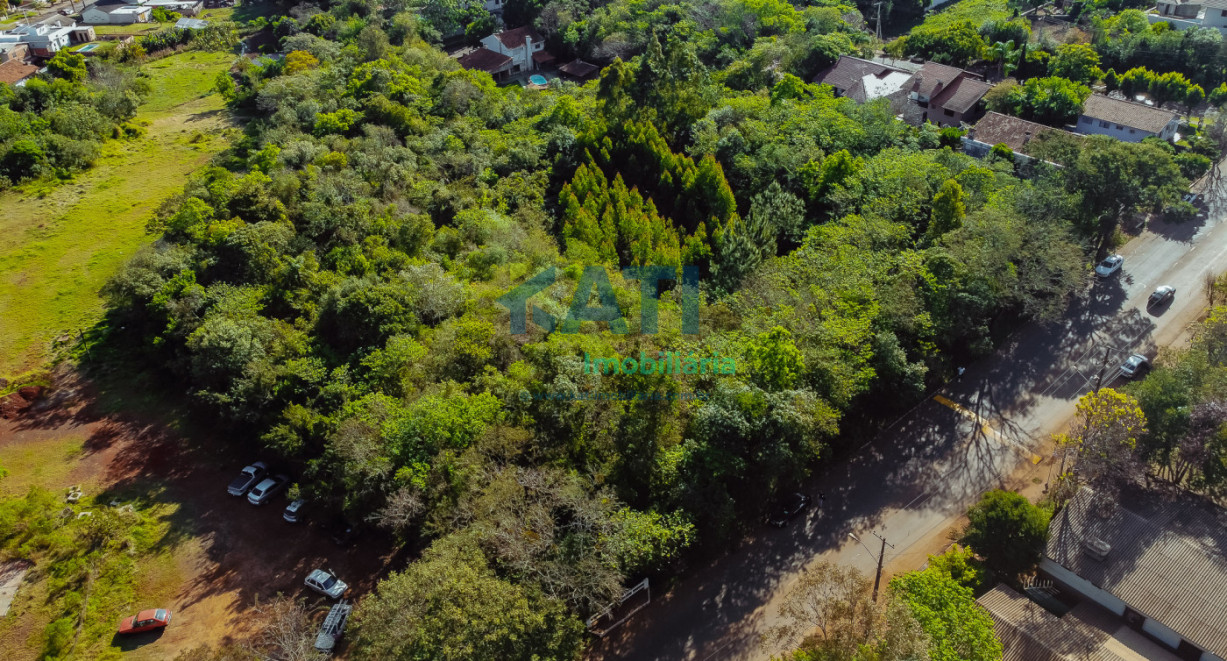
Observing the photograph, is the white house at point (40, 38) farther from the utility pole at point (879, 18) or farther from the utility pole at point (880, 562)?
the utility pole at point (880, 562)

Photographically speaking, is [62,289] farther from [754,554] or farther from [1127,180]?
[1127,180]

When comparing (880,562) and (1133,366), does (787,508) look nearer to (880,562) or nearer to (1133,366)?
(880,562)

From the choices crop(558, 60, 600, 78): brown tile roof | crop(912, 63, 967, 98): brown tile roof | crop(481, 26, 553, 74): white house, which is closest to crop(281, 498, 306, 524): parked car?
crop(558, 60, 600, 78): brown tile roof

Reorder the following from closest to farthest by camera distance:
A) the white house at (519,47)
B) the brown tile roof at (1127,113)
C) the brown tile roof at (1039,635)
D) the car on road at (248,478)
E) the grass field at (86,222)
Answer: the brown tile roof at (1039,635), the car on road at (248,478), the grass field at (86,222), the brown tile roof at (1127,113), the white house at (519,47)

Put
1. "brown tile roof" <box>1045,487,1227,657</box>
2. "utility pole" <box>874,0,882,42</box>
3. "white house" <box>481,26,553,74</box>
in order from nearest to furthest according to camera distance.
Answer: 1. "brown tile roof" <box>1045,487,1227,657</box>
2. "white house" <box>481,26,553,74</box>
3. "utility pole" <box>874,0,882,42</box>

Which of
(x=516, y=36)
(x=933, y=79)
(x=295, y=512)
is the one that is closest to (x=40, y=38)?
(x=516, y=36)

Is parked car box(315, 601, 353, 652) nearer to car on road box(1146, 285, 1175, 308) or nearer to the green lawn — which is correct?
car on road box(1146, 285, 1175, 308)

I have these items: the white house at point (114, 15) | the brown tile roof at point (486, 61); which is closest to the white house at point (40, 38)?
the white house at point (114, 15)
